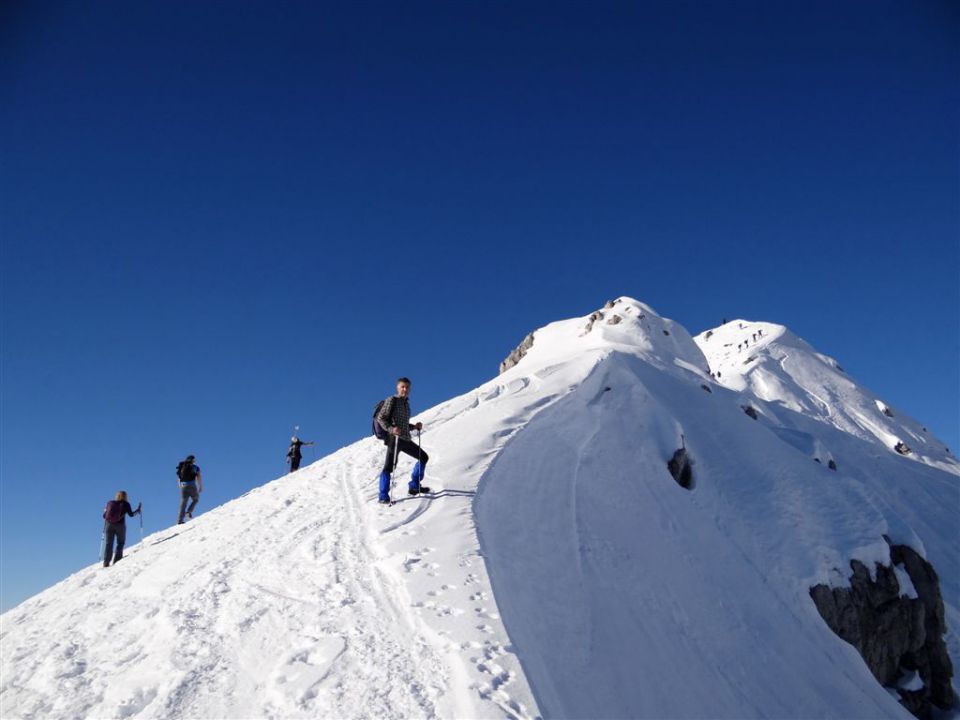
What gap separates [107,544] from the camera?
12.1 metres

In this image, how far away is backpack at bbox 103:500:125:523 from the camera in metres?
12.6

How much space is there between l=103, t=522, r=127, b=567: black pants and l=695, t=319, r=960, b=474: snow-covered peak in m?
49.8

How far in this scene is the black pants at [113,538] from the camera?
12031 mm

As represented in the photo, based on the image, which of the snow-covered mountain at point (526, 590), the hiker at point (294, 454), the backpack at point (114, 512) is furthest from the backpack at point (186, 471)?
the hiker at point (294, 454)

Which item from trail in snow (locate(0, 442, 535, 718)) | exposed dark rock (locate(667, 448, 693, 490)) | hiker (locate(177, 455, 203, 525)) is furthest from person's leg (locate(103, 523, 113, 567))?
exposed dark rock (locate(667, 448, 693, 490))

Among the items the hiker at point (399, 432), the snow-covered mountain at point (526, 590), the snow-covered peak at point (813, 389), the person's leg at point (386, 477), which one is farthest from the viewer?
the snow-covered peak at point (813, 389)

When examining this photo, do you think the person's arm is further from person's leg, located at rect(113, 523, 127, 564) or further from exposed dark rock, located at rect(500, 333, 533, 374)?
exposed dark rock, located at rect(500, 333, 533, 374)

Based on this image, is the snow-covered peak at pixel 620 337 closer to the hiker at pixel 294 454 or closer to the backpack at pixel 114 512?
the hiker at pixel 294 454

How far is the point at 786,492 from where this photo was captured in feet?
66.9

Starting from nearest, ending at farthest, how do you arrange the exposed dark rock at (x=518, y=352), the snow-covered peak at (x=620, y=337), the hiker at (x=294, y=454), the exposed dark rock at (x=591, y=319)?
the hiker at (x=294, y=454) < the snow-covered peak at (x=620, y=337) < the exposed dark rock at (x=591, y=319) < the exposed dark rock at (x=518, y=352)

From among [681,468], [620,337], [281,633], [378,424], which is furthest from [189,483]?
[620,337]

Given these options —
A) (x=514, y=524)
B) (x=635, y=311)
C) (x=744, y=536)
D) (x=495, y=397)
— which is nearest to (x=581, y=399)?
(x=495, y=397)

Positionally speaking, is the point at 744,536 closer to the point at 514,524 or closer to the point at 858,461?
the point at 514,524

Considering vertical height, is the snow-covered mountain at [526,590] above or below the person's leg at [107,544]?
below
